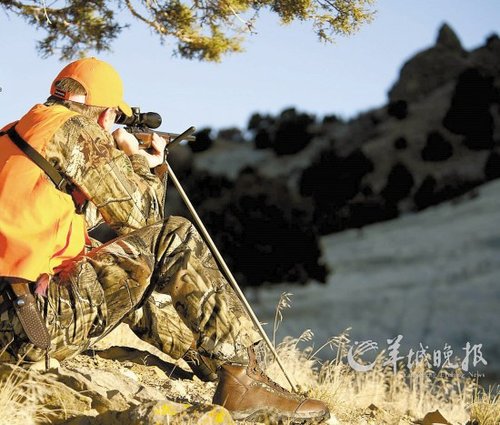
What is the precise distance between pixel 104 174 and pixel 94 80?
1.62ft

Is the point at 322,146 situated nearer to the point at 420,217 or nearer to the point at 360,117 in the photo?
the point at 360,117

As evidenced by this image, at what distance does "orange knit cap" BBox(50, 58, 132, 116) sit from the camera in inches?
169

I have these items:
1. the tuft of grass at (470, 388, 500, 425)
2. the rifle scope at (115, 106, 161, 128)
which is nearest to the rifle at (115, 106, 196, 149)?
the rifle scope at (115, 106, 161, 128)

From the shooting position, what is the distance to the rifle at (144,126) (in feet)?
15.3

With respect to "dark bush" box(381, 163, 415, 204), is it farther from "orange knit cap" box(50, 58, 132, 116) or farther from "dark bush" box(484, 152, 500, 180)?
"orange knit cap" box(50, 58, 132, 116)

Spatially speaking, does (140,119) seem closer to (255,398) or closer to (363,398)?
(255,398)

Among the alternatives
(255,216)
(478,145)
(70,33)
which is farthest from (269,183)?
(70,33)

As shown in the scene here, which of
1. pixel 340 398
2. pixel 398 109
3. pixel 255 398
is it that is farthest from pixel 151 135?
pixel 398 109

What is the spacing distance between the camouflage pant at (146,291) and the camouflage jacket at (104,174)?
10cm

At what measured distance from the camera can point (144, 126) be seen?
15.6 feet

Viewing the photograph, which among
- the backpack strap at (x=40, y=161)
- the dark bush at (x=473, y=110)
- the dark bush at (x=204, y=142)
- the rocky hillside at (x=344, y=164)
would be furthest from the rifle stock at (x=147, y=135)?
Answer: the dark bush at (x=204, y=142)

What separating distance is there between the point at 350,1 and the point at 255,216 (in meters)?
24.8

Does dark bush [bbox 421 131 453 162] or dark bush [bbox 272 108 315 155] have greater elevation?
dark bush [bbox 272 108 315 155]

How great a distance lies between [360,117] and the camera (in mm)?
54875
